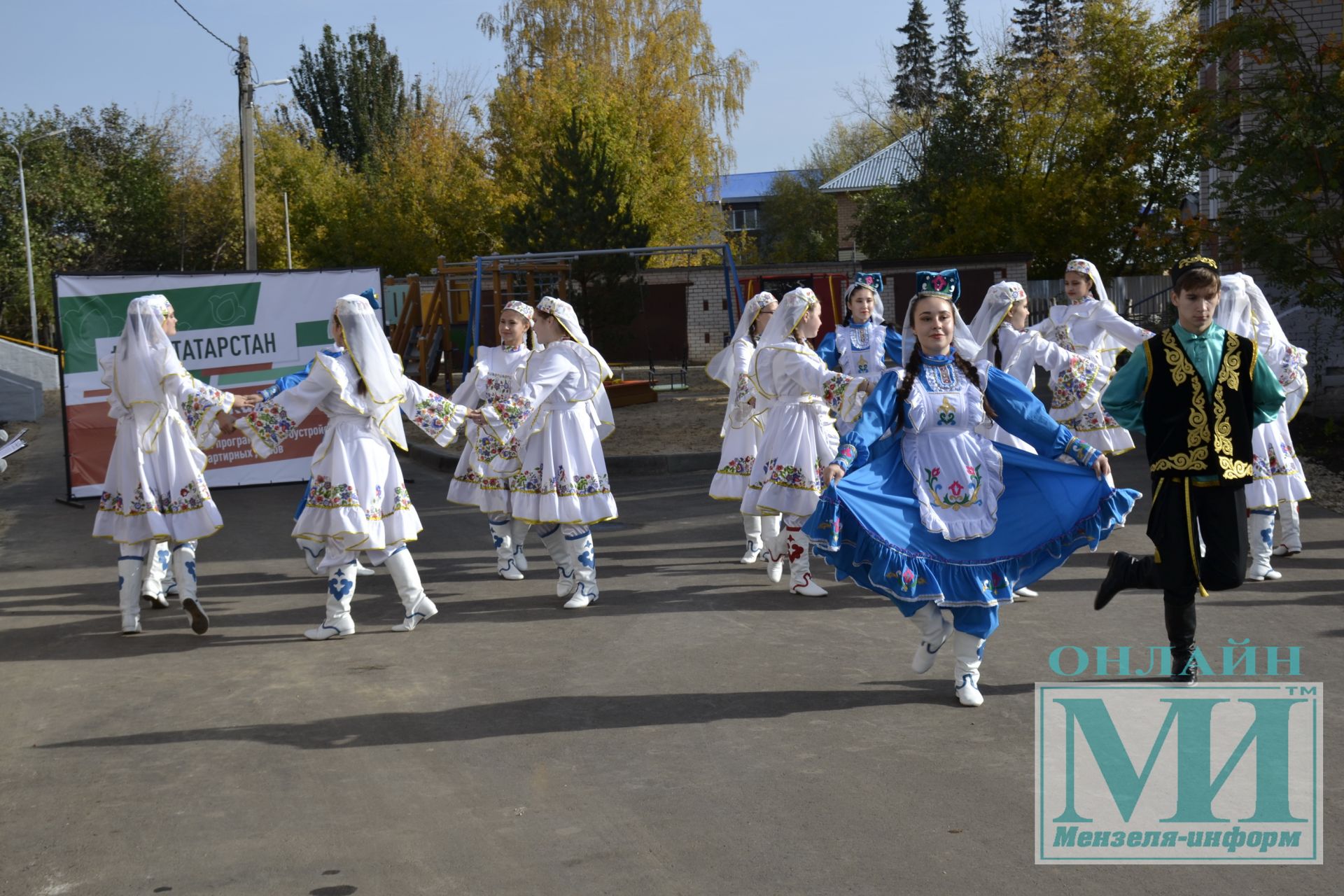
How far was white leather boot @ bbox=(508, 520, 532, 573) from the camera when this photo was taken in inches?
381

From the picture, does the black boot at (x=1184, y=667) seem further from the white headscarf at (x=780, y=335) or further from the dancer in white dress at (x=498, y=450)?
the dancer in white dress at (x=498, y=450)

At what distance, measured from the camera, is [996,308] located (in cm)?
974

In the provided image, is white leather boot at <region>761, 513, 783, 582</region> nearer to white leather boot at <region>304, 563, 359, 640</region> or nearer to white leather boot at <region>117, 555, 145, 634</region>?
white leather boot at <region>304, 563, 359, 640</region>

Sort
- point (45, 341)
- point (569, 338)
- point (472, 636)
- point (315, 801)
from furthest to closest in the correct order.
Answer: point (45, 341)
point (569, 338)
point (472, 636)
point (315, 801)

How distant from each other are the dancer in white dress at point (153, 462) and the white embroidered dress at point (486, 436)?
6.34 feet

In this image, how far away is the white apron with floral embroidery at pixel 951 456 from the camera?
6.07m

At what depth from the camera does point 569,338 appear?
28.8 ft

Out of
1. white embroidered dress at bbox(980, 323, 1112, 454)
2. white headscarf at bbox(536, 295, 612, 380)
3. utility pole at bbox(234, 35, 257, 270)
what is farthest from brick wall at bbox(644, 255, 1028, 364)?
white headscarf at bbox(536, 295, 612, 380)

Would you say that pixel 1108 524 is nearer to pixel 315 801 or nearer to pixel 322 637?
pixel 315 801

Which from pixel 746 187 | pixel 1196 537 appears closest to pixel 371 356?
pixel 1196 537

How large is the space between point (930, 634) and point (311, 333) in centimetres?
1044

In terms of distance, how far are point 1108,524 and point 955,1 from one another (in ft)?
241

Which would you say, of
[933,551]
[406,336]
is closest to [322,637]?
[933,551]

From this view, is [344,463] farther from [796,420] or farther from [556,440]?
[796,420]
